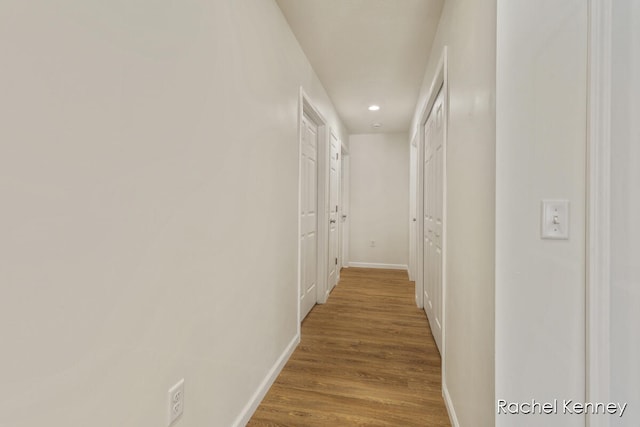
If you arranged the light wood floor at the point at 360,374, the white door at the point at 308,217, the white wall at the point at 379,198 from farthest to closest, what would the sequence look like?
the white wall at the point at 379,198 < the white door at the point at 308,217 < the light wood floor at the point at 360,374

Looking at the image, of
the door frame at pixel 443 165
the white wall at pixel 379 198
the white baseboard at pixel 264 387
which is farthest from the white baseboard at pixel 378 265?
the white baseboard at pixel 264 387

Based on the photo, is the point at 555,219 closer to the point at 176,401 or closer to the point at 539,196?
the point at 539,196

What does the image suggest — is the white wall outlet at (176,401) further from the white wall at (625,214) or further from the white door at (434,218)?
the white door at (434,218)

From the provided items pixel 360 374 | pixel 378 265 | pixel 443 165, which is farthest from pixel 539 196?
pixel 378 265

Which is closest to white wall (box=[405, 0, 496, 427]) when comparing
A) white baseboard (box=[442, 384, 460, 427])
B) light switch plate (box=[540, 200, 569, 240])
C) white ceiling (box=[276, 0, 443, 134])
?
white baseboard (box=[442, 384, 460, 427])

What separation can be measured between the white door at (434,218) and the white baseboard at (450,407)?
0.57m

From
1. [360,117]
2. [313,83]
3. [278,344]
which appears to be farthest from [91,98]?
[360,117]

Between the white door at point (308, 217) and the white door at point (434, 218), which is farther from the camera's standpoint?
the white door at point (308, 217)

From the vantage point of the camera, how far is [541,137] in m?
0.96

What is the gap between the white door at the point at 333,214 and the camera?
12.9 feet

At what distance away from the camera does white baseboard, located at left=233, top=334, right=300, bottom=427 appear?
1.54 m

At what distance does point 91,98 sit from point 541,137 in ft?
4.15

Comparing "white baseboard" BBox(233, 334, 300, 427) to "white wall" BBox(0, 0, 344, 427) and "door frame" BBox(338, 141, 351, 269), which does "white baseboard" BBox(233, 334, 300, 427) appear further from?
"door frame" BBox(338, 141, 351, 269)

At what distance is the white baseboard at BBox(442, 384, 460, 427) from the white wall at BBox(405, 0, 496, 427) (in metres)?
0.02
